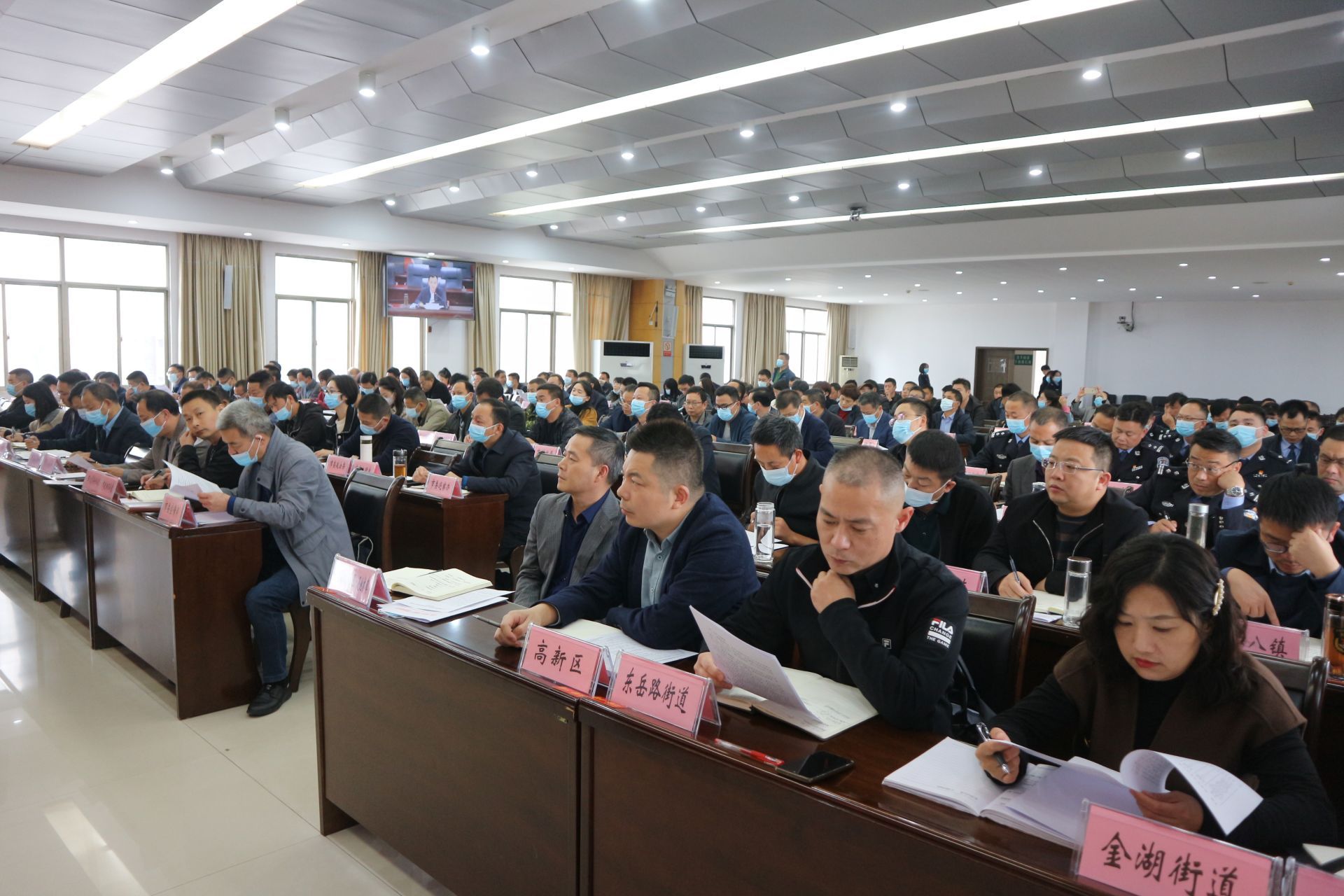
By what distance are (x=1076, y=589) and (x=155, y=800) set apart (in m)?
2.85

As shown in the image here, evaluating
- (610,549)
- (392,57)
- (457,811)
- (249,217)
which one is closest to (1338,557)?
(610,549)

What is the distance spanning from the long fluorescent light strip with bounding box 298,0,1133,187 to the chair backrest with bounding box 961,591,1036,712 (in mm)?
3832

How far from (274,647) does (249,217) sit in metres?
9.23

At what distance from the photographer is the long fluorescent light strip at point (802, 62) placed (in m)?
Result: 4.59

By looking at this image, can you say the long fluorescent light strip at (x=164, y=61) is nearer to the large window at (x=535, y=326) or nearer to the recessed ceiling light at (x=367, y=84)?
the recessed ceiling light at (x=367, y=84)

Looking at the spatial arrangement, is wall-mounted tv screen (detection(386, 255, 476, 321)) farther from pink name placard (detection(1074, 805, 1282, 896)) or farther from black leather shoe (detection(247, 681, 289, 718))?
pink name placard (detection(1074, 805, 1282, 896))

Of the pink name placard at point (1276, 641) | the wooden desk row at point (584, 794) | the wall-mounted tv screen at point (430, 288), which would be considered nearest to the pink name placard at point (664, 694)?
the wooden desk row at point (584, 794)

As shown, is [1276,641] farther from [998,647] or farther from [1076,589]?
[998,647]

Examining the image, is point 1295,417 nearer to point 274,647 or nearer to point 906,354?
point 274,647

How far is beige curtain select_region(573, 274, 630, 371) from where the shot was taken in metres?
15.9

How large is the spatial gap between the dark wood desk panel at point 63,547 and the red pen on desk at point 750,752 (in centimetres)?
377

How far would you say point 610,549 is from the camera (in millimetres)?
2361

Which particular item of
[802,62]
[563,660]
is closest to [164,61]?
[802,62]

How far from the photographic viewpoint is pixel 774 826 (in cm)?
133
